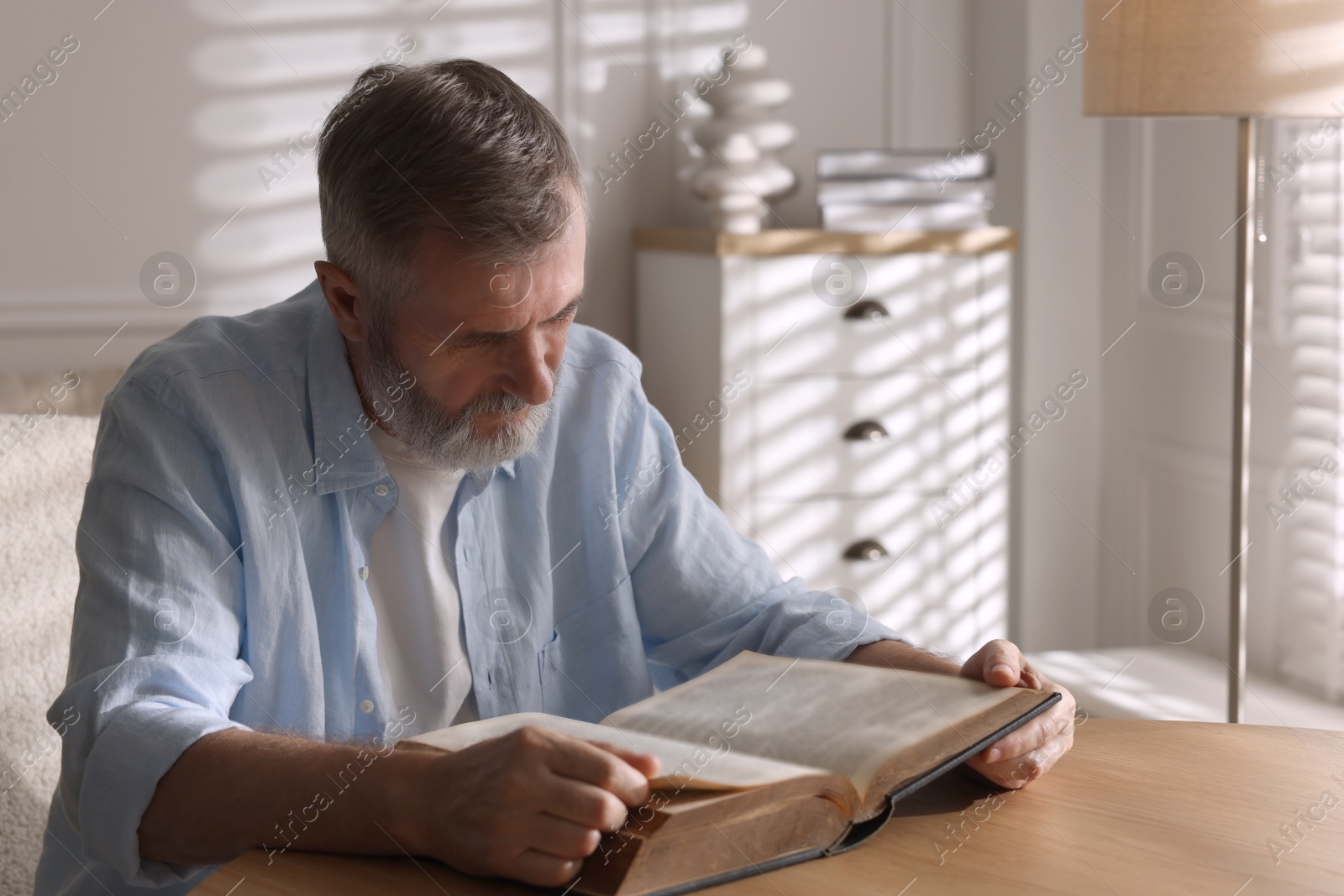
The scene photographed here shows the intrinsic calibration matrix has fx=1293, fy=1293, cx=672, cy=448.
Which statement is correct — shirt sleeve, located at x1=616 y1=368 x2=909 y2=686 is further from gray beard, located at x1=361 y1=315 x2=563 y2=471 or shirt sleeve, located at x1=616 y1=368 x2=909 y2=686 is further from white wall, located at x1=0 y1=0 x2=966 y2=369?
white wall, located at x1=0 y1=0 x2=966 y2=369

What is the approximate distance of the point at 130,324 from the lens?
2625mm

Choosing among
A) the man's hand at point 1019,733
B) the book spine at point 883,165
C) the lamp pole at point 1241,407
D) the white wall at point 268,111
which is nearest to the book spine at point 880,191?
the book spine at point 883,165

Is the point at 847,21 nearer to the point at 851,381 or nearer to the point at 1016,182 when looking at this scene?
the point at 1016,182

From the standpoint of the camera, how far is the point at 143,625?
1066 millimetres

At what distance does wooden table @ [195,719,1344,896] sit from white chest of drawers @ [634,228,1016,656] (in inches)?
65.0

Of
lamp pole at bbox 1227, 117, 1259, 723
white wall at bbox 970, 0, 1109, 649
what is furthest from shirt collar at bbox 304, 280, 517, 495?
white wall at bbox 970, 0, 1109, 649

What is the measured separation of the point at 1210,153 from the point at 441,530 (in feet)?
7.07

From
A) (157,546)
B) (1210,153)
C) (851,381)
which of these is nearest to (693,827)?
(157,546)

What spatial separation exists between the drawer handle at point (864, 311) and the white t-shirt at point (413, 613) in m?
1.56

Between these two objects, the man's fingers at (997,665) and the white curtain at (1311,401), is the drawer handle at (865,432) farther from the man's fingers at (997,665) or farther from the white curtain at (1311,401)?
the man's fingers at (997,665)

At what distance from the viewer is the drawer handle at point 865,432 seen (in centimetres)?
279

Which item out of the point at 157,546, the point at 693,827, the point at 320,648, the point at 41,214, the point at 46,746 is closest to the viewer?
the point at 693,827

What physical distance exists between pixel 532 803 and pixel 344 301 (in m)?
0.67

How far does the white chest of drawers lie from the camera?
8.87ft
